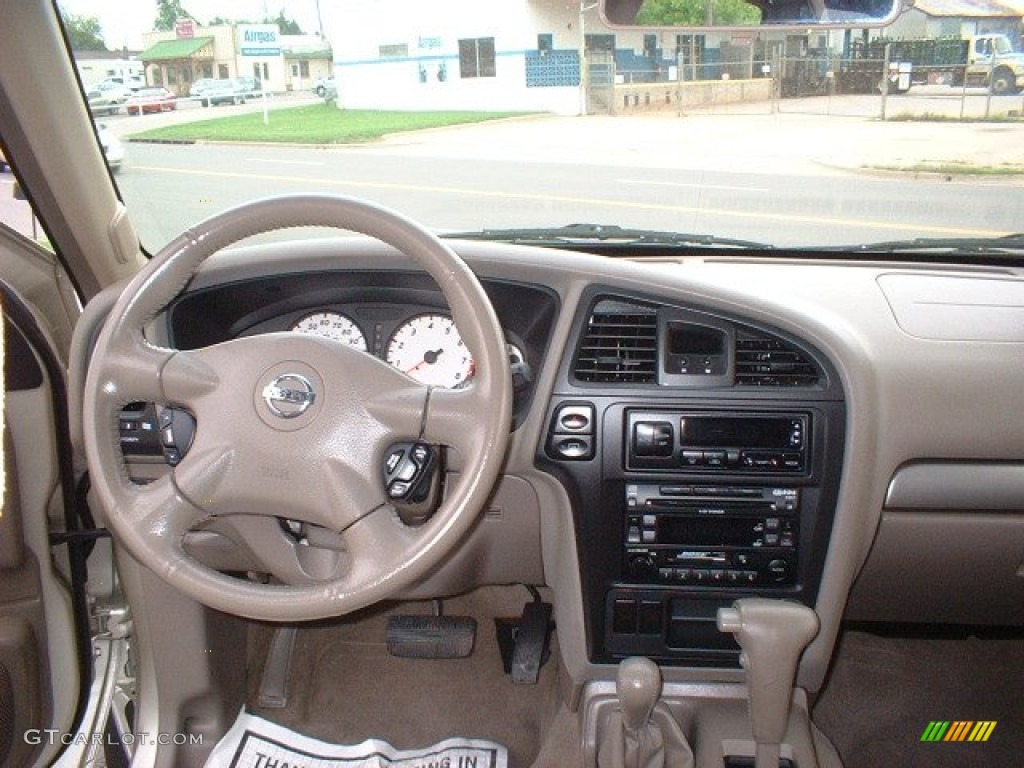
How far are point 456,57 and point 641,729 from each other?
1.54 m

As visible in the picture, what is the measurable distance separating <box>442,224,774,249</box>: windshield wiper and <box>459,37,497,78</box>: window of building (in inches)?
14.7

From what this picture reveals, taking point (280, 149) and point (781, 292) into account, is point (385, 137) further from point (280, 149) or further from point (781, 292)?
point (781, 292)

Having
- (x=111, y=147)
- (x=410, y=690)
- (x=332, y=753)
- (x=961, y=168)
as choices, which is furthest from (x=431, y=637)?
(x=961, y=168)

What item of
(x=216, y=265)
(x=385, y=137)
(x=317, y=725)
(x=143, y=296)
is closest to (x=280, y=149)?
(x=385, y=137)

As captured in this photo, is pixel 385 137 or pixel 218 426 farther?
pixel 385 137

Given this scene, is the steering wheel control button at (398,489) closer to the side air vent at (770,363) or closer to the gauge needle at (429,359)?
the gauge needle at (429,359)

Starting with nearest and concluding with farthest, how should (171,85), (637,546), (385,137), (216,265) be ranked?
(216,265) < (637,546) < (171,85) < (385,137)

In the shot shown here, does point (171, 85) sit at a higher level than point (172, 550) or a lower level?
higher

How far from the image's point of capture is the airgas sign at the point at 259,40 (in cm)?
223

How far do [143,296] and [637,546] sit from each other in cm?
112

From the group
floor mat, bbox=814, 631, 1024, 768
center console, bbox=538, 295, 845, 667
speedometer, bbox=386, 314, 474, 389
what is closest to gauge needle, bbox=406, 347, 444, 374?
speedometer, bbox=386, 314, 474, 389

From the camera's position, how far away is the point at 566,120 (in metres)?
2.46

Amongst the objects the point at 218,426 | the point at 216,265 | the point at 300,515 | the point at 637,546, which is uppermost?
the point at 216,265

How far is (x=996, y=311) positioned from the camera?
218 cm
